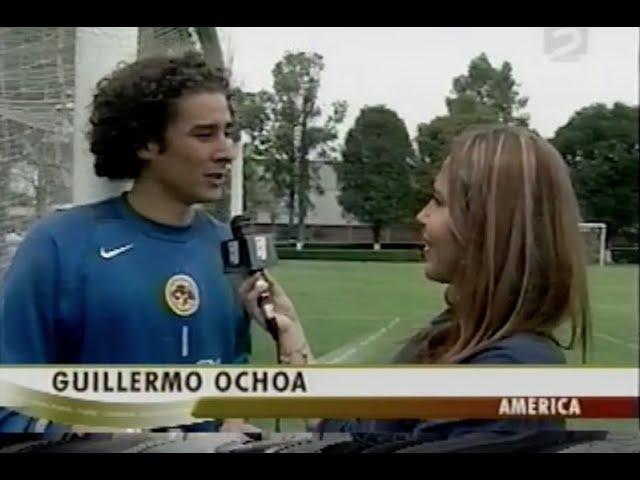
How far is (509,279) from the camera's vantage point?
9.04 ft

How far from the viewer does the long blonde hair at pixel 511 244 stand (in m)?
2.73

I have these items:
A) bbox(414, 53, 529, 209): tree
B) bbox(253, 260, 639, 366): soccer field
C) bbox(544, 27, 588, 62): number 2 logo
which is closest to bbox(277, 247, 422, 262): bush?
bbox(253, 260, 639, 366): soccer field

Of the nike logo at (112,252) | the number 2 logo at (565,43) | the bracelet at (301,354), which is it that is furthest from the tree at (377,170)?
the nike logo at (112,252)

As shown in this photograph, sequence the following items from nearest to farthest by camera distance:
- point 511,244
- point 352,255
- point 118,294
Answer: point 511,244
point 118,294
point 352,255

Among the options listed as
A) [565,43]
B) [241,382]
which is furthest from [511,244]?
[241,382]

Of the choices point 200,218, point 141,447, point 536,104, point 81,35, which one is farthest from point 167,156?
point 536,104

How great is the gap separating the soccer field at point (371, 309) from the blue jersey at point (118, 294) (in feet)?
0.51

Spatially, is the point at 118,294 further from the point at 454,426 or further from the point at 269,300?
the point at 454,426

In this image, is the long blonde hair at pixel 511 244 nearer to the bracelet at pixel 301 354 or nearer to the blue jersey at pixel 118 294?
the bracelet at pixel 301 354

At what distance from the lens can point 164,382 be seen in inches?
114

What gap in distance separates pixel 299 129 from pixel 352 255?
394mm

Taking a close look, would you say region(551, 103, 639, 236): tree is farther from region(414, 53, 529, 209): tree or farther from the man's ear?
the man's ear

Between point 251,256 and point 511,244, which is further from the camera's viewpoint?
point 251,256
